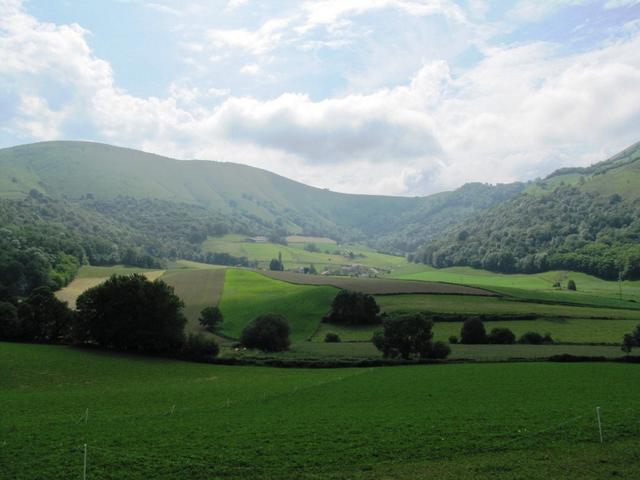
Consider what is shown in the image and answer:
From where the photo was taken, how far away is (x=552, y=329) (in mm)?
81812

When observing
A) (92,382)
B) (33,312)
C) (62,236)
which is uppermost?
(62,236)

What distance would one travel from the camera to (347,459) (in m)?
22.6

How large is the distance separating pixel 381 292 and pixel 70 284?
255ft

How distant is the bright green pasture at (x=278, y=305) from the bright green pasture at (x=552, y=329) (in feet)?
15.6

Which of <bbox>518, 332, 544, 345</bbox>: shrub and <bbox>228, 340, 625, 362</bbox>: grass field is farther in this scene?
<bbox>518, 332, 544, 345</bbox>: shrub

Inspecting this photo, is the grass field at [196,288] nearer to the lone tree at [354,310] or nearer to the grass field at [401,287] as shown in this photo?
the grass field at [401,287]

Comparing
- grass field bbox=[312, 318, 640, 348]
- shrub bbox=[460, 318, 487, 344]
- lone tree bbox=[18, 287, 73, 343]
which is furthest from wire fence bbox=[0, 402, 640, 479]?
grass field bbox=[312, 318, 640, 348]

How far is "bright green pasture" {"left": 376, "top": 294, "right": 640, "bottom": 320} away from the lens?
90688 mm

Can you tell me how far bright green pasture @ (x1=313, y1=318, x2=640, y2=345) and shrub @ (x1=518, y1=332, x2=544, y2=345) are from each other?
3.18 m

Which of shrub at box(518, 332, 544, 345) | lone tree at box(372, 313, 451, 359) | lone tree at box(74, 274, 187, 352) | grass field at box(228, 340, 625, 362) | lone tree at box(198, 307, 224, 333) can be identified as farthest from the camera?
lone tree at box(198, 307, 224, 333)

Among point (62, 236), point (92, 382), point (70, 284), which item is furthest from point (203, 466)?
point (62, 236)

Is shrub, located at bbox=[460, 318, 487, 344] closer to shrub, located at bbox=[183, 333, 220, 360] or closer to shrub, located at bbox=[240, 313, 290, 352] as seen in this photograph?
shrub, located at bbox=[240, 313, 290, 352]

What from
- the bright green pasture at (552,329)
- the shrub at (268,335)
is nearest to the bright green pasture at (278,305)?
the bright green pasture at (552,329)

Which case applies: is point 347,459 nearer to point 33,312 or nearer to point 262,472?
point 262,472
